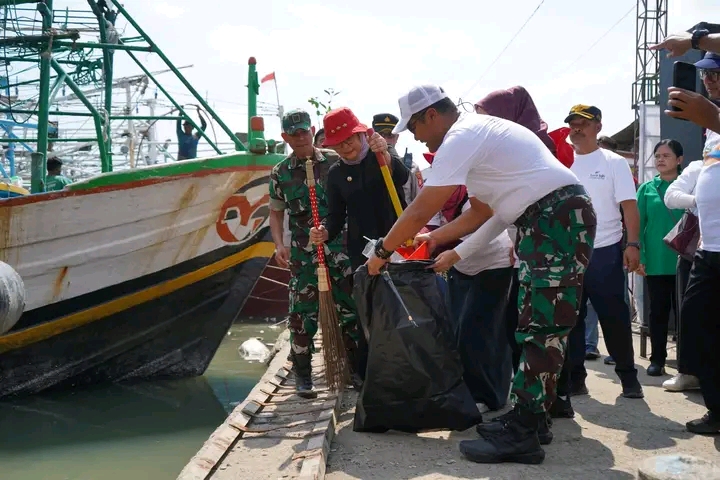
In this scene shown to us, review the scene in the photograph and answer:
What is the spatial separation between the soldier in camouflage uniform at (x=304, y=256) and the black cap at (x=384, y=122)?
2.40 feet

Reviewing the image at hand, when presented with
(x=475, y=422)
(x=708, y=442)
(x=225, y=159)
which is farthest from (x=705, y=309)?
(x=225, y=159)

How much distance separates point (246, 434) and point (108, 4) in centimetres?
573

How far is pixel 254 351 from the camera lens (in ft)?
30.2

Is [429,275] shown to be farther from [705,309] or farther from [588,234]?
[705,309]

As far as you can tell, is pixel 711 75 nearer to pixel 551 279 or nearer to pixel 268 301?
pixel 551 279

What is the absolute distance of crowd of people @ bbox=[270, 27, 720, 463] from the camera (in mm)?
2984

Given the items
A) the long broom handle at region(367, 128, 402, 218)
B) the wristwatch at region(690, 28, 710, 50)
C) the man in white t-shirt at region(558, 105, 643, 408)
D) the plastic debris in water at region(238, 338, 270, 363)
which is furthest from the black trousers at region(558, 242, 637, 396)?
the plastic debris in water at region(238, 338, 270, 363)

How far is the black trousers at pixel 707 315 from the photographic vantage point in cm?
346

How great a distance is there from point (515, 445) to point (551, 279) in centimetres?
68

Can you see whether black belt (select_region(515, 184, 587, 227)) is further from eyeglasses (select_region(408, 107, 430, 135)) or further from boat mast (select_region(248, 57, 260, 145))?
boat mast (select_region(248, 57, 260, 145))

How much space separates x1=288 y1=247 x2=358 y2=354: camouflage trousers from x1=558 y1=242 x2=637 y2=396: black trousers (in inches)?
54.4

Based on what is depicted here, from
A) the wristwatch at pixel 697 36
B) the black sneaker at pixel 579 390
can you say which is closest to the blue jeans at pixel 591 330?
the black sneaker at pixel 579 390

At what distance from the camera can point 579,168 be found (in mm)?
4496

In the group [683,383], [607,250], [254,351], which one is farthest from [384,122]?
[254,351]
